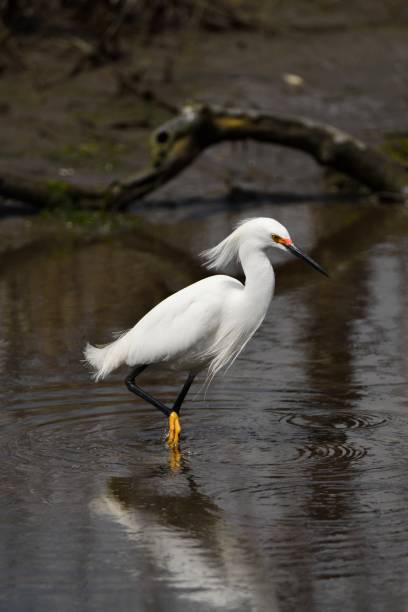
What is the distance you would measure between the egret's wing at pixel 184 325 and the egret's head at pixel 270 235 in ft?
1.24

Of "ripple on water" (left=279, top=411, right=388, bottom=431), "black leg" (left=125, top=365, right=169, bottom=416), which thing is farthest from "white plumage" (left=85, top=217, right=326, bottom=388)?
"ripple on water" (left=279, top=411, right=388, bottom=431)

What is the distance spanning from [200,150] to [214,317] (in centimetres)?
637

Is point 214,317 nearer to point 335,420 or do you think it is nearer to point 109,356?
point 109,356

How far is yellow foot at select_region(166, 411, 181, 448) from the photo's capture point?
6.33 meters

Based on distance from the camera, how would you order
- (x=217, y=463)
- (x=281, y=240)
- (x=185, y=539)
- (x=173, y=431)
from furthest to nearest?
(x=173, y=431)
(x=281, y=240)
(x=217, y=463)
(x=185, y=539)

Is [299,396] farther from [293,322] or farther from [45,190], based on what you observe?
[45,190]

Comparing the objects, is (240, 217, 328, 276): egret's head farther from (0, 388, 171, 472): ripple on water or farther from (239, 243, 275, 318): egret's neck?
(0, 388, 171, 472): ripple on water

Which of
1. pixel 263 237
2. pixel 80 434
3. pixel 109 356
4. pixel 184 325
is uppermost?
pixel 263 237

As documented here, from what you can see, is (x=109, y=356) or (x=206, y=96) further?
(x=206, y=96)

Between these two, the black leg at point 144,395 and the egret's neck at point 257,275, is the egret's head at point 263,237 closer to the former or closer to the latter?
the egret's neck at point 257,275

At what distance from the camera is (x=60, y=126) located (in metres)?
15.1

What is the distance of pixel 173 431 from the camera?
6.36 m

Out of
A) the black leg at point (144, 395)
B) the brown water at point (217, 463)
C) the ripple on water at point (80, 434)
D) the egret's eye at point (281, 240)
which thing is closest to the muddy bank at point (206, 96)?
the brown water at point (217, 463)

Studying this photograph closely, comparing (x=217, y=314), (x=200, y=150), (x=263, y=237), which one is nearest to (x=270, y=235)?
(x=263, y=237)
